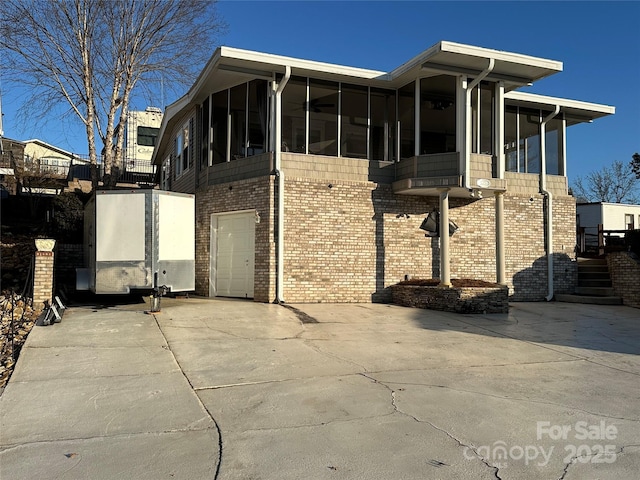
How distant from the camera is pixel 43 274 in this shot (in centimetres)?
977

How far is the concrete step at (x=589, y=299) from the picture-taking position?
1371cm

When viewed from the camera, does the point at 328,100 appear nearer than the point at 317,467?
No

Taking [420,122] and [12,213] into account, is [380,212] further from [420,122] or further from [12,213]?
Result: [12,213]

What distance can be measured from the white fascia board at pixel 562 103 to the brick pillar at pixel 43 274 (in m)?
12.3

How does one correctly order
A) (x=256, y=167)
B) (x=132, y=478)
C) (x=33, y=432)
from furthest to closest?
(x=256, y=167) → (x=33, y=432) → (x=132, y=478)

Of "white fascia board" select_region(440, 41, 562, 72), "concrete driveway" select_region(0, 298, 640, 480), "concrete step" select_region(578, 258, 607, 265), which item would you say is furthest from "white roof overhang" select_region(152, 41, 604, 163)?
"concrete driveway" select_region(0, 298, 640, 480)

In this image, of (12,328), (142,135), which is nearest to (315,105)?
(12,328)

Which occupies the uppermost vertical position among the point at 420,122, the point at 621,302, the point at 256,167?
the point at 420,122

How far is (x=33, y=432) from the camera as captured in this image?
3947 millimetres

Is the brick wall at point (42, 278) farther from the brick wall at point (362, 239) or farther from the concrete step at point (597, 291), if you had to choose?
the concrete step at point (597, 291)

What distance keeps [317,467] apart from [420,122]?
1120 centimetres

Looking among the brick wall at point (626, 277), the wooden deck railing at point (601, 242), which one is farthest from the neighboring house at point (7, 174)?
the wooden deck railing at point (601, 242)

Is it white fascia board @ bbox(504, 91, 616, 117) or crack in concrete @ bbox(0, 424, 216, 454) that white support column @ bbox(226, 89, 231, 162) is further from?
crack in concrete @ bbox(0, 424, 216, 454)

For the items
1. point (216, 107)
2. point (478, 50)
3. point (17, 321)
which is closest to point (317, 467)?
point (17, 321)
